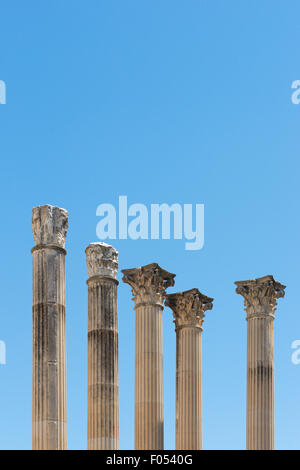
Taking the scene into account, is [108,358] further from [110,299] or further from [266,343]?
[266,343]

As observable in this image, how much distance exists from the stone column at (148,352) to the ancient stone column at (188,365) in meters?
4.64

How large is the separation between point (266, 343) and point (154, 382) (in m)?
8.01

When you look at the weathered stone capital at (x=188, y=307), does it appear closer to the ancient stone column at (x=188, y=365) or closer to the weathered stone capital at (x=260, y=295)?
the ancient stone column at (x=188, y=365)

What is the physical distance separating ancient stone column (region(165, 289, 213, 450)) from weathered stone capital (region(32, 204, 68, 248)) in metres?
18.8

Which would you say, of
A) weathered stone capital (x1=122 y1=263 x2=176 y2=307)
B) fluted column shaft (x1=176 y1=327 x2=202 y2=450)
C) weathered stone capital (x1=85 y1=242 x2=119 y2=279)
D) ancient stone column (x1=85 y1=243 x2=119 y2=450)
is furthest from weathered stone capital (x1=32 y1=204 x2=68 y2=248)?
fluted column shaft (x1=176 y1=327 x2=202 y2=450)

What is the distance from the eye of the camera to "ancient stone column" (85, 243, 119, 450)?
84750mm

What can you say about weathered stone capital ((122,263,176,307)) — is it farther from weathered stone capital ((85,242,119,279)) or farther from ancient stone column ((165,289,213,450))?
weathered stone capital ((85,242,119,279))

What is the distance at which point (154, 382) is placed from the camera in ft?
303

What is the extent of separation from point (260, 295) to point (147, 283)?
7781 millimetres

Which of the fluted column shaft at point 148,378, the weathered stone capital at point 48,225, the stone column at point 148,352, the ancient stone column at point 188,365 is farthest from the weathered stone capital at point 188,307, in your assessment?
the weathered stone capital at point 48,225

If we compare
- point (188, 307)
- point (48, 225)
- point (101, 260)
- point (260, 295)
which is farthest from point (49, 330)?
point (188, 307)

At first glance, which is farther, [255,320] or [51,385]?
[255,320]
